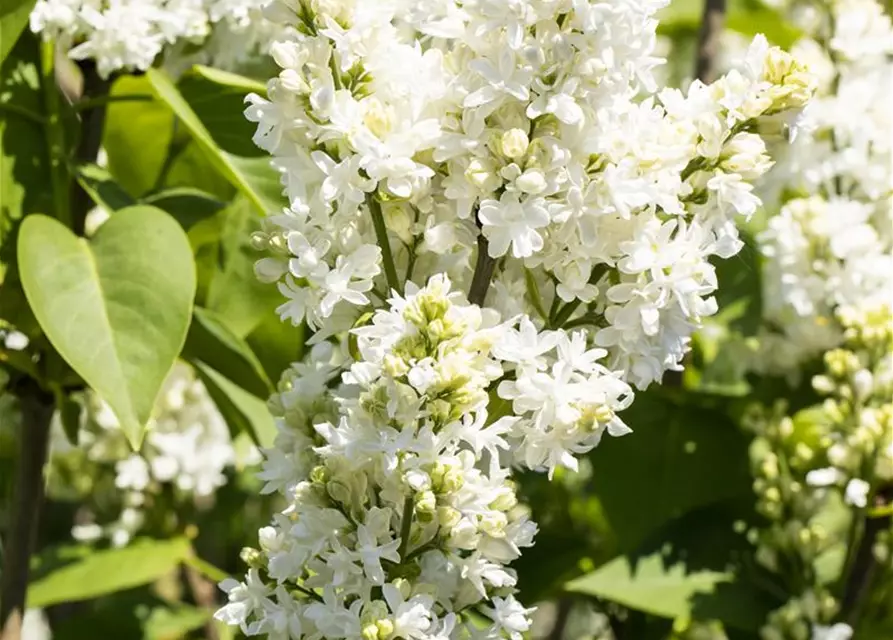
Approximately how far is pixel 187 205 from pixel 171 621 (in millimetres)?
591

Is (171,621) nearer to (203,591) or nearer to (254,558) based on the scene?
(203,591)

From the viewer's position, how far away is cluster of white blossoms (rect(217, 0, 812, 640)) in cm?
59

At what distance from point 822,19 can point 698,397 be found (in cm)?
40

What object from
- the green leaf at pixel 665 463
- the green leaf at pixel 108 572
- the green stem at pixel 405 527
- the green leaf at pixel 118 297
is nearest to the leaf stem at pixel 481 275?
the green stem at pixel 405 527

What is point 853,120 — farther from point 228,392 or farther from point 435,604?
point 435,604

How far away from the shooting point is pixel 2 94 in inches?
36.3

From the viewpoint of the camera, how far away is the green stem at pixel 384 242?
0.64 m

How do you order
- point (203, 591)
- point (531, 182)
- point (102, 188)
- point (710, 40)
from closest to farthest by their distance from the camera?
point (531, 182), point (102, 188), point (710, 40), point (203, 591)

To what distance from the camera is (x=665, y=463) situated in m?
1.21

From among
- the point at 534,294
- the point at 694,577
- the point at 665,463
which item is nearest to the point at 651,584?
the point at 694,577

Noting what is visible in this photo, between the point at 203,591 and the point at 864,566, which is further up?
the point at 864,566

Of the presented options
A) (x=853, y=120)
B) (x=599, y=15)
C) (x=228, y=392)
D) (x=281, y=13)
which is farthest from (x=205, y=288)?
(x=853, y=120)

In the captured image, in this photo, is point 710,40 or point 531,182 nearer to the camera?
point 531,182

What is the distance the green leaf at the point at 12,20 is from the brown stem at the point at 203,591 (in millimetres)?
777
